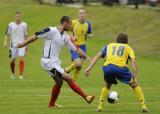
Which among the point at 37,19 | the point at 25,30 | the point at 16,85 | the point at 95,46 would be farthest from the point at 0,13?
the point at 16,85

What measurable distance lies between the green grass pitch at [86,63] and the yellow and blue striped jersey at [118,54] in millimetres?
1168

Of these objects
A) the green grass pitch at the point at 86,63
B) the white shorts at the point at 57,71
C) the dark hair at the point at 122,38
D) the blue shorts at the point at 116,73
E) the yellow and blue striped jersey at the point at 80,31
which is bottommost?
the green grass pitch at the point at 86,63

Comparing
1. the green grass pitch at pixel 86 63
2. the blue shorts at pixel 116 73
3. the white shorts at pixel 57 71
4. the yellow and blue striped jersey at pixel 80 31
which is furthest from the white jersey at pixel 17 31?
the blue shorts at pixel 116 73

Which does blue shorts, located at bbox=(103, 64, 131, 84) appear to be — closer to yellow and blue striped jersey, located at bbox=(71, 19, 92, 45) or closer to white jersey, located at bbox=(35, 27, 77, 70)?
white jersey, located at bbox=(35, 27, 77, 70)

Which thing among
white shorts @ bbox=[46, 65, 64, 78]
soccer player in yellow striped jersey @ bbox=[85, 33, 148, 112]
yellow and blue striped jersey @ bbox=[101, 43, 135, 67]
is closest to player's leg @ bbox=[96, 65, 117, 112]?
soccer player in yellow striped jersey @ bbox=[85, 33, 148, 112]

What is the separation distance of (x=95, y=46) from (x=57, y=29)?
27.2 m

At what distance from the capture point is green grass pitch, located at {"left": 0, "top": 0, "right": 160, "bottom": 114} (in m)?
17.3

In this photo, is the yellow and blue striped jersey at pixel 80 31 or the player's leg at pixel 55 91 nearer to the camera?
the player's leg at pixel 55 91

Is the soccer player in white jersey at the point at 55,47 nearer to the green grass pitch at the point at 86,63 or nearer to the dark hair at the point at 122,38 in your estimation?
the green grass pitch at the point at 86,63

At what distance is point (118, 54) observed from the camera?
1584cm

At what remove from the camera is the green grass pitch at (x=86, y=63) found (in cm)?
1726

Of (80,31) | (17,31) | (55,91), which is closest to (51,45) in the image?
(55,91)

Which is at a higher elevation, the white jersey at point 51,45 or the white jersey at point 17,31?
the white jersey at point 51,45

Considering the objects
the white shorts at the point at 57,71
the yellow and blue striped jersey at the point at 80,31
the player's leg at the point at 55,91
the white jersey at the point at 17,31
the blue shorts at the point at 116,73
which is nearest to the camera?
Answer: the blue shorts at the point at 116,73
